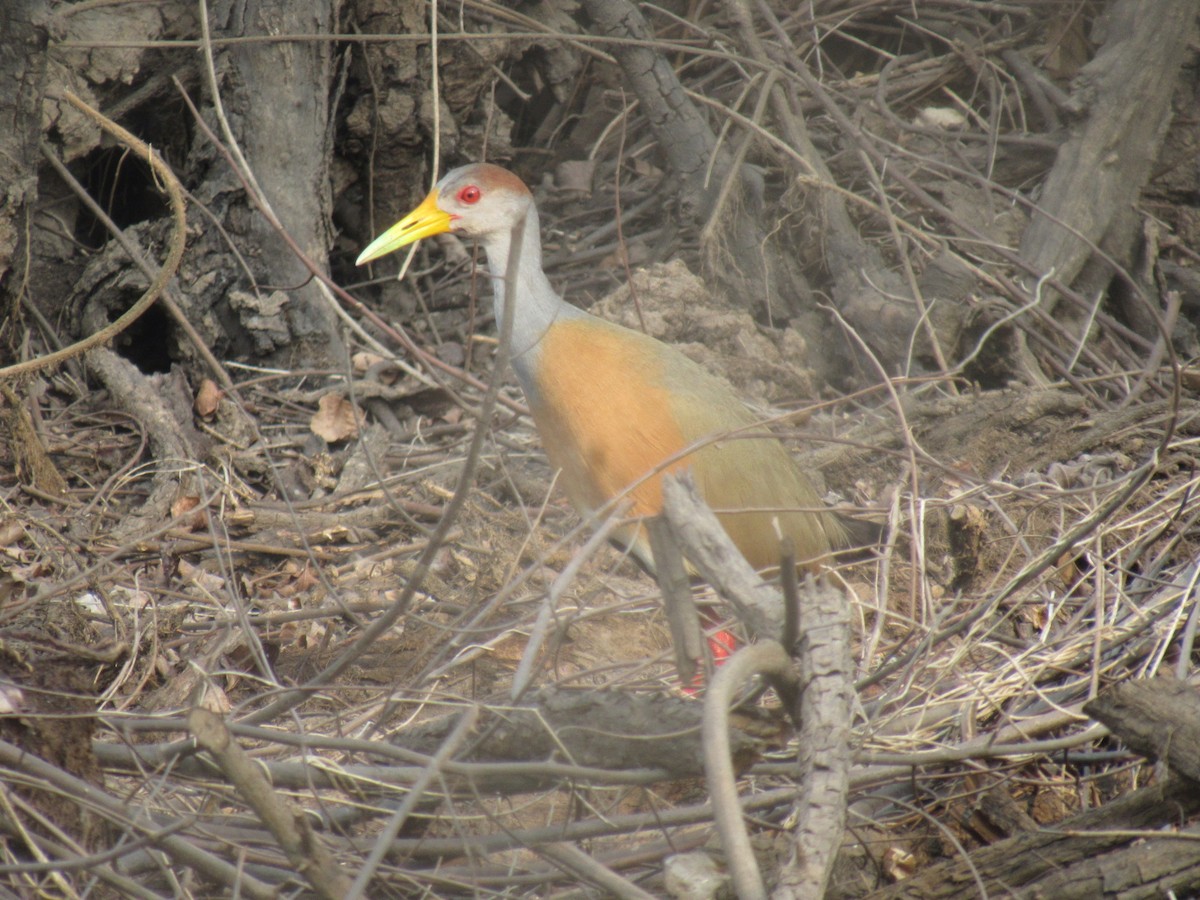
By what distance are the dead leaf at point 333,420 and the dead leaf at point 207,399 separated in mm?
347

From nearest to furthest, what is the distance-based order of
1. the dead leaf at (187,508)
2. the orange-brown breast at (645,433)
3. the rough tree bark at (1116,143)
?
the orange-brown breast at (645,433)
the dead leaf at (187,508)
the rough tree bark at (1116,143)

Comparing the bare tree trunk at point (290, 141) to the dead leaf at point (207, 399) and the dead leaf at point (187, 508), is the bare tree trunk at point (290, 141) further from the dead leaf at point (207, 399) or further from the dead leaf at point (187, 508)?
the dead leaf at point (187, 508)

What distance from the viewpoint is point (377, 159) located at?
15.9 ft

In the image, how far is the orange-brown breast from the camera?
10.9ft

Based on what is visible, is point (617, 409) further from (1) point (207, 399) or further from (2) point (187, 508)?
(1) point (207, 399)

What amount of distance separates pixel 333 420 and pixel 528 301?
3.84ft

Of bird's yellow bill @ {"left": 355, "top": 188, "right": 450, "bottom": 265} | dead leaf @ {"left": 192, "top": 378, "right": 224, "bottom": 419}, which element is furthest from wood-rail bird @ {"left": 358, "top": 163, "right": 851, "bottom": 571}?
dead leaf @ {"left": 192, "top": 378, "right": 224, "bottom": 419}

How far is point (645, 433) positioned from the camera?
10.9 ft

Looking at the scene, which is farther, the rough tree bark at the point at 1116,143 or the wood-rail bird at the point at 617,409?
the rough tree bark at the point at 1116,143

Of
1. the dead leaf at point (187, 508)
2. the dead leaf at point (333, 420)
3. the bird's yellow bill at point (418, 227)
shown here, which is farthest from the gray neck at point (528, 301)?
the dead leaf at point (187, 508)

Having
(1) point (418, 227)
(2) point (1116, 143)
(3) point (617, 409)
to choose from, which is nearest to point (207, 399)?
(1) point (418, 227)

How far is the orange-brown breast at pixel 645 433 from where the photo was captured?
131 inches

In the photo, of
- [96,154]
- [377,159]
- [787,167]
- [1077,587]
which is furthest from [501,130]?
[1077,587]

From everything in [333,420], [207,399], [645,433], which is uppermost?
[645,433]
